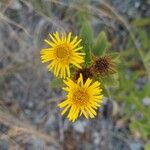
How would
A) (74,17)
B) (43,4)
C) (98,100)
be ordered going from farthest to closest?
1. (74,17)
2. (43,4)
3. (98,100)

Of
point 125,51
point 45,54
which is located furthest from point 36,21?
point 45,54

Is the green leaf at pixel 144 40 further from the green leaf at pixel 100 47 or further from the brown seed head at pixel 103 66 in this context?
the brown seed head at pixel 103 66

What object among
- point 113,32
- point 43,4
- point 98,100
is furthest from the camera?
point 113,32

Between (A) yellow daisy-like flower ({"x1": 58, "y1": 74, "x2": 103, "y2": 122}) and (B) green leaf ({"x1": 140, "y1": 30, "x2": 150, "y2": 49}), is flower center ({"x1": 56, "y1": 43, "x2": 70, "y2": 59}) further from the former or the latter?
(B) green leaf ({"x1": 140, "y1": 30, "x2": 150, "y2": 49})

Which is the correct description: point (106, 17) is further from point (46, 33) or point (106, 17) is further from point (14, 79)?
point (14, 79)

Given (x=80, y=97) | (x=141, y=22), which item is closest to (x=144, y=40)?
(x=141, y=22)

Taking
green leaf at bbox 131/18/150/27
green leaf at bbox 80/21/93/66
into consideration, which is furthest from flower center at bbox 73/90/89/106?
green leaf at bbox 131/18/150/27
